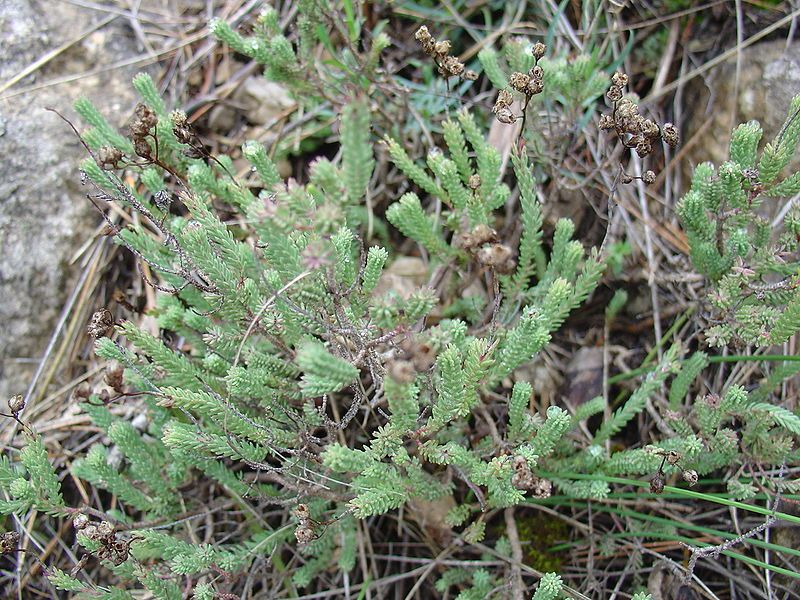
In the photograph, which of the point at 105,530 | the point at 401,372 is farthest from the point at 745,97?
the point at 105,530

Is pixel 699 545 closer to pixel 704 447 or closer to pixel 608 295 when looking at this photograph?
pixel 704 447

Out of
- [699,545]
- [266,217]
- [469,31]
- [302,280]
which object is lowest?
[699,545]

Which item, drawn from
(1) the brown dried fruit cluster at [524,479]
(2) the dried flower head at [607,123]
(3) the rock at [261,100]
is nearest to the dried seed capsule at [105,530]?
(1) the brown dried fruit cluster at [524,479]

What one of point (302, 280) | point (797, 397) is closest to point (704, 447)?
point (797, 397)

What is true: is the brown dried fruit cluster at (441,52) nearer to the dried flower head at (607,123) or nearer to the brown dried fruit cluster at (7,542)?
the dried flower head at (607,123)

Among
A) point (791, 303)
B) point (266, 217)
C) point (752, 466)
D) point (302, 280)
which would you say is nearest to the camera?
point (266, 217)

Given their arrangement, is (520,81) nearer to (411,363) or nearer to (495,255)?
(495,255)

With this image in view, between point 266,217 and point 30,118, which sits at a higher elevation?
point 30,118
